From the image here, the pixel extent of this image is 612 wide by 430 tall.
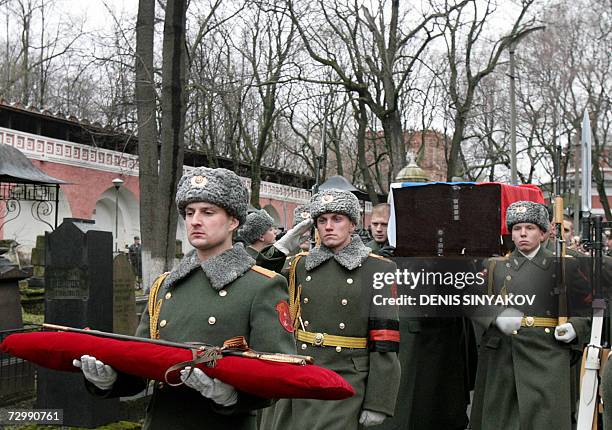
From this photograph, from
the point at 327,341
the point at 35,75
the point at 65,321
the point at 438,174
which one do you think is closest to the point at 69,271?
the point at 65,321

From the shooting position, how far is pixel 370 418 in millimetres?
5336

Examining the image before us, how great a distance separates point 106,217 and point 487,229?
1073 inches

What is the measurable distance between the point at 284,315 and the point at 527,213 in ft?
13.9

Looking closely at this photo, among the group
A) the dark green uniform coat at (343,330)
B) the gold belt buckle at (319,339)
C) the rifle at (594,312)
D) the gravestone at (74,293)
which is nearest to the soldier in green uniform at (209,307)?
the dark green uniform coat at (343,330)

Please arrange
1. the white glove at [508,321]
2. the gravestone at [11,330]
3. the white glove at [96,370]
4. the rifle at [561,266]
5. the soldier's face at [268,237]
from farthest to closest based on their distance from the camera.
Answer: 1. the gravestone at [11,330]
2. the soldier's face at [268,237]
3. the white glove at [508,321]
4. the rifle at [561,266]
5. the white glove at [96,370]

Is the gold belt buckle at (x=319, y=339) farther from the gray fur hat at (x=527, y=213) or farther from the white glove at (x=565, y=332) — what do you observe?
the gray fur hat at (x=527, y=213)

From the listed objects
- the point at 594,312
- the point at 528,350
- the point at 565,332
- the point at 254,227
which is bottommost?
the point at 528,350

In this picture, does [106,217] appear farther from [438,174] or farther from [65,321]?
[438,174]

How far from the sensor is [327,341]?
5.66 meters

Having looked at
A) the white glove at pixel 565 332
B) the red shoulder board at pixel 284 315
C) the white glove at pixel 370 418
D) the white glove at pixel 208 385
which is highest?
the red shoulder board at pixel 284 315

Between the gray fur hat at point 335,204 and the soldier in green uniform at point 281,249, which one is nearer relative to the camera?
the gray fur hat at point 335,204

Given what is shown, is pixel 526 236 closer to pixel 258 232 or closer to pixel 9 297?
pixel 258 232

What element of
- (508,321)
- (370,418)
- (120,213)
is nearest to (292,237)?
(508,321)

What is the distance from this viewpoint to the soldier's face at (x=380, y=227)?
863 cm
